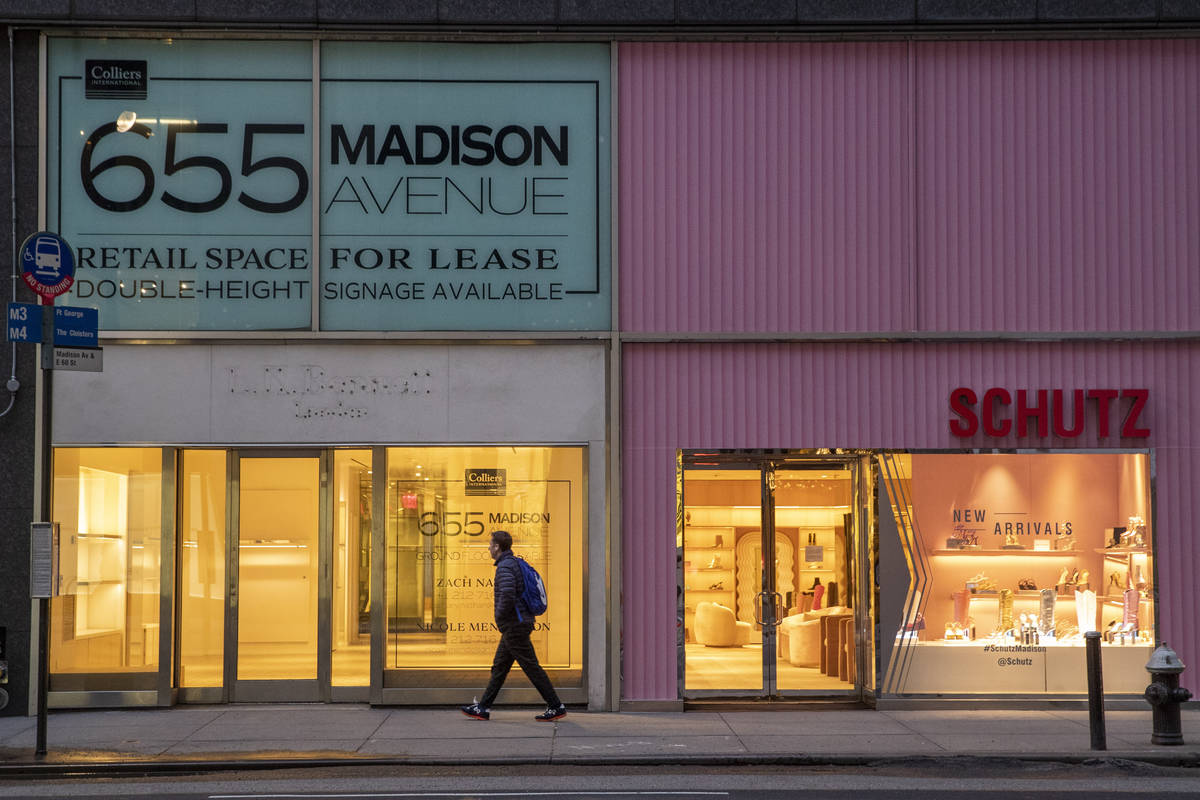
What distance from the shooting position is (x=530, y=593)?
12.1 m

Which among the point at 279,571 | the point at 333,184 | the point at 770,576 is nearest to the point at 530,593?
the point at 770,576

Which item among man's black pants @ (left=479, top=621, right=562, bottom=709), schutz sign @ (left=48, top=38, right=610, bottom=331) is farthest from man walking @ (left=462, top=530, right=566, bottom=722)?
schutz sign @ (left=48, top=38, right=610, bottom=331)

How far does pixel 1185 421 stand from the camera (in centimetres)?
1323

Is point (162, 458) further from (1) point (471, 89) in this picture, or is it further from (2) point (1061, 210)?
(2) point (1061, 210)

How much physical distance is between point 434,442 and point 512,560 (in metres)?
1.72

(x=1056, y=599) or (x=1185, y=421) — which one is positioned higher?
(x=1185, y=421)

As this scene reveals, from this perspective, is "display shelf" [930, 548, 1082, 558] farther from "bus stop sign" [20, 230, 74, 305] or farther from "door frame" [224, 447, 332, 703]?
"bus stop sign" [20, 230, 74, 305]

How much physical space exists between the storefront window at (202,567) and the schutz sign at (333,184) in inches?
Answer: 61.7

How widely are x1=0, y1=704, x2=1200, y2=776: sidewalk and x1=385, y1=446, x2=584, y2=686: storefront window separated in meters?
0.66

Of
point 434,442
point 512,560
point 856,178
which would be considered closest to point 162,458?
point 434,442

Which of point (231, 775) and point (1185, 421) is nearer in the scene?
point (231, 775)

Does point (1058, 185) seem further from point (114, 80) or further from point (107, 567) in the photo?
Answer: point (107, 567)

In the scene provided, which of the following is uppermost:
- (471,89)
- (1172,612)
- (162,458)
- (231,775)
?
(471,89)

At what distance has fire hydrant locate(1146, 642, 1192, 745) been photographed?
34.7ft
